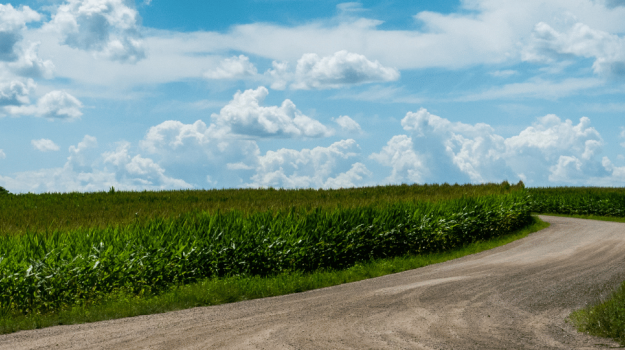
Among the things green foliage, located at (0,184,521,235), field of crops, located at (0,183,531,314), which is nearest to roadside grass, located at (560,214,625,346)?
field of crops, located at (0,183,531,314)

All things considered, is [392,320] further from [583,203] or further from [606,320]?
[583,203]

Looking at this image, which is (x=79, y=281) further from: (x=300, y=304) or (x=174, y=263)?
(x=300, y=304)

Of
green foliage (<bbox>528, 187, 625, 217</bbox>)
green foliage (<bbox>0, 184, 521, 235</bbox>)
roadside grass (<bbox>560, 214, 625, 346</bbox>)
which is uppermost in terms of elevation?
green foliage (<bbox>0, 184, 521, 235</bbox>)

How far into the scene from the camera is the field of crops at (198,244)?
12297mm

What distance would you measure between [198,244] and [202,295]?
275 cm

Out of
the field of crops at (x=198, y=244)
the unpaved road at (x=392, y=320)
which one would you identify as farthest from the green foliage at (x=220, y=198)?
the unpaved road at (x=392, y=320)

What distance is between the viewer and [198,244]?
14898 millimetres

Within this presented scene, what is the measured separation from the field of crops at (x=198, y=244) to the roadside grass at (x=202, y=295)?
0.60 meters

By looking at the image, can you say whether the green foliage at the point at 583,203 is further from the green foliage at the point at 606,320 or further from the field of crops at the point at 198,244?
the green foliage at the point at 606,320

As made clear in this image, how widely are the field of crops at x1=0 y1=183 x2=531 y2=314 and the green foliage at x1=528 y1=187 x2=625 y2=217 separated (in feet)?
86.2

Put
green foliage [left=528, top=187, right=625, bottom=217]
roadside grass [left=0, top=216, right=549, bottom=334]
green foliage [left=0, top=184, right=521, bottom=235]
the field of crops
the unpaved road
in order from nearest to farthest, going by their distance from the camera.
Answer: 1. the unpaved road
2. roadside grass [left=0, top=216, right=549, bottom=334]
3. the field of crops
4. green foliage [left=0, top=184, right=521, bottom=235]
5. green foliage [left=528, top=187, right=625, bottom=217]

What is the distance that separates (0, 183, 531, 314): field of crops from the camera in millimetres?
12297

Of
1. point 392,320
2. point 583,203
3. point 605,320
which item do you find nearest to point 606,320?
point 605,320

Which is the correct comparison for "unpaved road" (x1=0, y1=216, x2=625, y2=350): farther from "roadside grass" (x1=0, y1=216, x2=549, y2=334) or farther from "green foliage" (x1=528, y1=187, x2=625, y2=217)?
"green foliage" (x1=528, y1=187, x2=625, y2=217)
